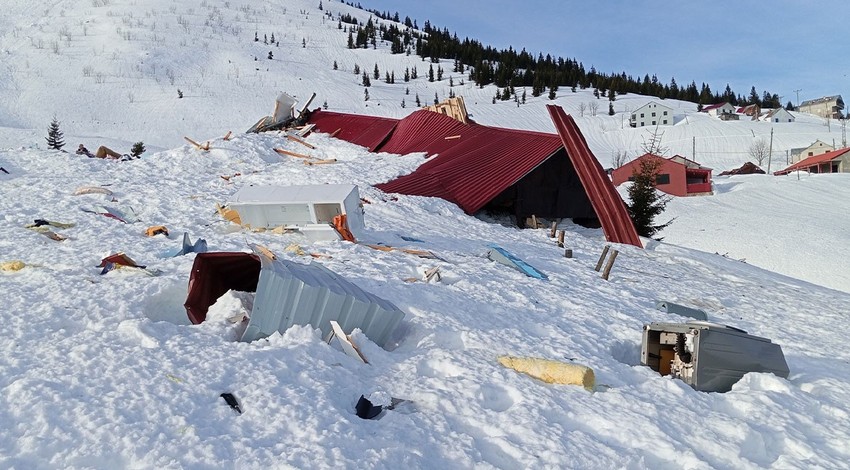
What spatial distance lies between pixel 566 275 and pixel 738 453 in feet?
16.1

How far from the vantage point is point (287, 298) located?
4363 mm

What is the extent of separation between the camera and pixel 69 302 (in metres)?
4.52

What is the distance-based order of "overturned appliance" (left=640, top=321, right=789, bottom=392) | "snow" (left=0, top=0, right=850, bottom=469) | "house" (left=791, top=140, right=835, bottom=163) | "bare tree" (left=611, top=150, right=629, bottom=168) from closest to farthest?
"snow" (left=0, top=0, right=850, bottom=469) → "overturned appliance" (left=640, top=321, right=789, bottom=392) → "bare tree" (left=611, top=150, right=629, bottom=168) → "house" (left=791, top=140, right=835, bottom=163)

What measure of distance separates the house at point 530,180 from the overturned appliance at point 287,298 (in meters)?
8.13

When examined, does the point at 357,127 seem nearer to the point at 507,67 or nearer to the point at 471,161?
the point at 471,161

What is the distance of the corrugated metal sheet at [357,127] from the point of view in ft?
70.3

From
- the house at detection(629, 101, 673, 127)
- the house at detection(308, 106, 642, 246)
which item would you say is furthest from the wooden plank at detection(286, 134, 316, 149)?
the house at detection(629, 101, 673, 127)

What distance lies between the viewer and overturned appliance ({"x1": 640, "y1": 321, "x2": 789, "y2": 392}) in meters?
4.57

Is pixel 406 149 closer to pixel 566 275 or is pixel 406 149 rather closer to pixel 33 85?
pixel 566 275

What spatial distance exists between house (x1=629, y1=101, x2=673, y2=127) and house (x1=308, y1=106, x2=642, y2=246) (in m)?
60.4

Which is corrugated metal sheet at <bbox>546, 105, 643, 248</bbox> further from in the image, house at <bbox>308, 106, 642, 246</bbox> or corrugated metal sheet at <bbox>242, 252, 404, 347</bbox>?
corrugated metal sheet at <bbox>242, 252, 404, 347</bbox>

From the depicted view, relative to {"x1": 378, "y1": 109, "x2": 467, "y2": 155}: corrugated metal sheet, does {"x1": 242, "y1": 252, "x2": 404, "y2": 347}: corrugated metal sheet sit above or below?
below

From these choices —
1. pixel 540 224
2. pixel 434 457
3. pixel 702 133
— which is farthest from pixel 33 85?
pixel 702 133

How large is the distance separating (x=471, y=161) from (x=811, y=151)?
57229mm
